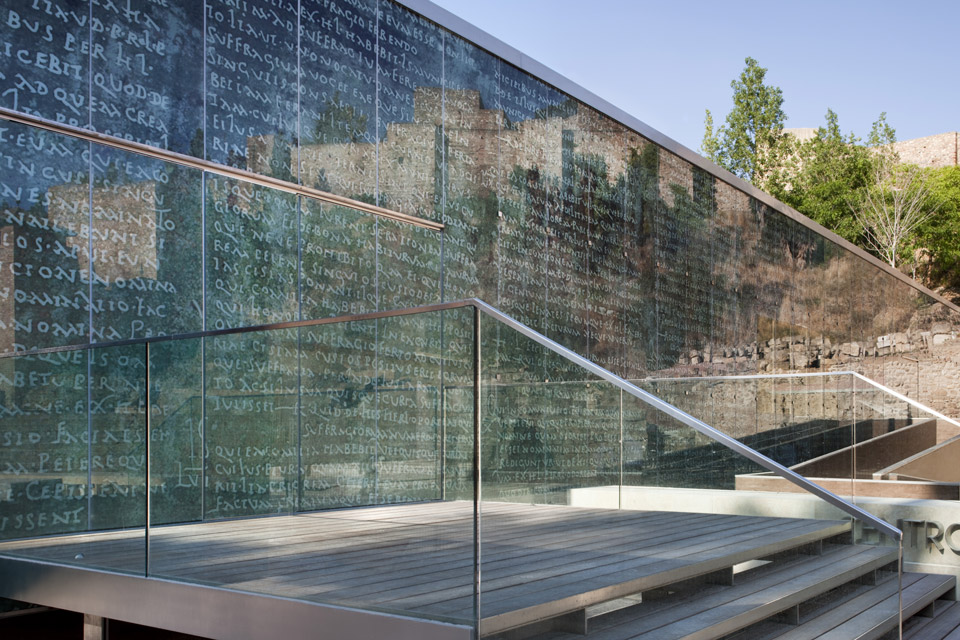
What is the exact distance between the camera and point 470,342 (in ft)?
9.99

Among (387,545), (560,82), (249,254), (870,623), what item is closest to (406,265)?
(249,254)

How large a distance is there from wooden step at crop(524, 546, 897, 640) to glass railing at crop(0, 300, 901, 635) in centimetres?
9

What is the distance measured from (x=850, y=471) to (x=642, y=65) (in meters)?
47.0

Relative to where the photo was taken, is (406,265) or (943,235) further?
(943,235)

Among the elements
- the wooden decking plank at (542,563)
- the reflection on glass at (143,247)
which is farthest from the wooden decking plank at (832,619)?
the reflection on glass at (143,247)

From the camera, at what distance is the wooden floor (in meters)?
2.91

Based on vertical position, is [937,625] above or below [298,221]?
below

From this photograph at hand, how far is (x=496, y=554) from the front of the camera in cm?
299

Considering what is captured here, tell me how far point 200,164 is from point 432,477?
3.54m

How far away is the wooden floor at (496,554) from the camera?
2.91 m

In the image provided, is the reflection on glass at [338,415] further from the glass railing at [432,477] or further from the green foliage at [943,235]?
the green foliage at [943,235]

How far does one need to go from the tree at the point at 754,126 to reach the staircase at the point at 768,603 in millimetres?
34385

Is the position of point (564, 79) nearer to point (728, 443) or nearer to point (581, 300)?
point (581, 300)

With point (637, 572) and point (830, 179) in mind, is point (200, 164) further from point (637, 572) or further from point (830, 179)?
point (830, 179)
